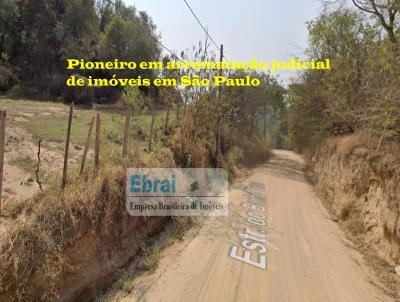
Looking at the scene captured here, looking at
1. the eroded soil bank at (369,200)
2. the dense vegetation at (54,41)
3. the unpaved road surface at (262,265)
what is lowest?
the unpaved road surface at (262,265)

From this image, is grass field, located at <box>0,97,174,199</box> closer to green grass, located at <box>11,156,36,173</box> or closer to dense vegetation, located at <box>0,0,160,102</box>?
green grass, located at <box>11,156,36,173</box>

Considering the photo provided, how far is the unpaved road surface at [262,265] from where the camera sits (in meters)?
3.62

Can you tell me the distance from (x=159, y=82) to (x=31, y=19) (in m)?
21.9

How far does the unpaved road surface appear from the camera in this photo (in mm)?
3619

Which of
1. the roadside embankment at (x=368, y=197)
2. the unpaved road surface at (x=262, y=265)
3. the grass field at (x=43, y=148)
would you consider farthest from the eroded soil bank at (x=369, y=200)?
the grass field at (x=43, y=148)

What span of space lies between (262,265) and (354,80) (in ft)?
24.5

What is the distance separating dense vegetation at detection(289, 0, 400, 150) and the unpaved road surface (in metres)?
2.55

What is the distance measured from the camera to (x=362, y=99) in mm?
7801

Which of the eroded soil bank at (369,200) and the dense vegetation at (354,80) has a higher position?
the dense vegetation at (354,80)

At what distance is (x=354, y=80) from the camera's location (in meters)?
8.52

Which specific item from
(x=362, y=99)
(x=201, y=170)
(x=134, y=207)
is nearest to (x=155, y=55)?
(x=201, y=170)

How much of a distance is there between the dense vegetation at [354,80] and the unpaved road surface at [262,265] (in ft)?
8.37

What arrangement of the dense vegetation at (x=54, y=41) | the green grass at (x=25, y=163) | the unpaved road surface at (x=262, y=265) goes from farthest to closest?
the dense vegetation at (x=54, y=41)
the green grass at (x=25, y=163)
the unpaved road surface at (x=262, y=265)

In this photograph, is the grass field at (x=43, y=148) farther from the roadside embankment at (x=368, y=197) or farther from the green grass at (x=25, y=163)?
the roadside embankment at (x=368, y=197)
